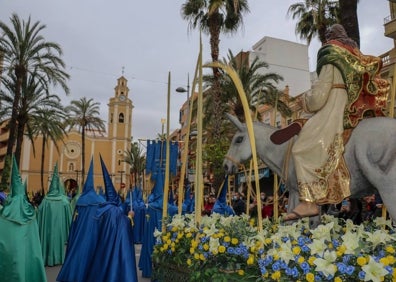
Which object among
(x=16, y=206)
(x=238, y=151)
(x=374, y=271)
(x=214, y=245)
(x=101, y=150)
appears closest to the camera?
(x=374, y=271)

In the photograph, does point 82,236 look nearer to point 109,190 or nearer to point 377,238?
point 109,190

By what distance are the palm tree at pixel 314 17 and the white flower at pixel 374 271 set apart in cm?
1695

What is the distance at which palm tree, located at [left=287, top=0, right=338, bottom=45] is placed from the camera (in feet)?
64.8

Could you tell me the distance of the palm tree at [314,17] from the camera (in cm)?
1975

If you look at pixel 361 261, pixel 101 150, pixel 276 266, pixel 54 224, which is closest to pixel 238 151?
pixel 276 266

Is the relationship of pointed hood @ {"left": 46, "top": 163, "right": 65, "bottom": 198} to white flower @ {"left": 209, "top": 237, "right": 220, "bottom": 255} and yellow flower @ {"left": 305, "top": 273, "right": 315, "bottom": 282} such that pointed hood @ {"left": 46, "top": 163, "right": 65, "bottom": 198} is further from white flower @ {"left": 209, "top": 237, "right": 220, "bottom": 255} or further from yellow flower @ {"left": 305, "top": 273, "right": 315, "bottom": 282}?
yellow flower @ {"left": 305, "top": 273, "right": 315, "bottom": 282}

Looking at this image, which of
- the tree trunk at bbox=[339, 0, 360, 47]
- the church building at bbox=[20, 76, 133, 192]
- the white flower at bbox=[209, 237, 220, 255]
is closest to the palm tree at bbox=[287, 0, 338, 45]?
the tree trunk at bbox=[339, 0, 360, 47]

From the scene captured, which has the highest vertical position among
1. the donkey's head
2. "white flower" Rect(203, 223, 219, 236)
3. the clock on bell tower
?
the clock on bell tower

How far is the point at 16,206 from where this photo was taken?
5.96 m

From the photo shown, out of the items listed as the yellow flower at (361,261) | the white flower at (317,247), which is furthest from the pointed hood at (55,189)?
the yellow flower at (361,261)

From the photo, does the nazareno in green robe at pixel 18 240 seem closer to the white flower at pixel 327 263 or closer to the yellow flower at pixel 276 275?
the yellow flower at pixel 276 275

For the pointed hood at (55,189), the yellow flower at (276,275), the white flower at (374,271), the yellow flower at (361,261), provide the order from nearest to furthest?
the white flower at (374,271)
the yellow flower at (361,261)
the yellow flower at (276,275)
the pointed hood at (55,189)

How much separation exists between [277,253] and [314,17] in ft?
62.1

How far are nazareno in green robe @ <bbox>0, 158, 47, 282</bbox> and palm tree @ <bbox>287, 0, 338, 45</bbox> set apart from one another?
15490mm
